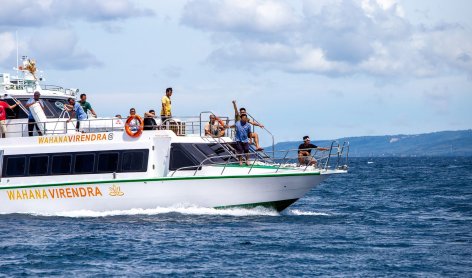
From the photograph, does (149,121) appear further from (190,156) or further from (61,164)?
(61,164)

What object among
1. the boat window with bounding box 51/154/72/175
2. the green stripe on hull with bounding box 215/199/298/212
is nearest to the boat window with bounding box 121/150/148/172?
the boat window with bounding box 51/154/72/175

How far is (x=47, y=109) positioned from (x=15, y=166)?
8.42 ft

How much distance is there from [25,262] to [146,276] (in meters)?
3.30

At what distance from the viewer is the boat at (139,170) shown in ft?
81.4

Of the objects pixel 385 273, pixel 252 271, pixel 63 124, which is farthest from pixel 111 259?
pixel 63 124

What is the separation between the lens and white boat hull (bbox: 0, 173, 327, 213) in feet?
80.9

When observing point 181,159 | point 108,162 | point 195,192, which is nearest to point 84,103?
point 108,162

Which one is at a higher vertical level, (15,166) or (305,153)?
(305,153)

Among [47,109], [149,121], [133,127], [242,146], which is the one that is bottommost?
[242,146]

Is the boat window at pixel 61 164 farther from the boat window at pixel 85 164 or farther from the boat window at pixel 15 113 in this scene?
the boat window at pixel 15 113

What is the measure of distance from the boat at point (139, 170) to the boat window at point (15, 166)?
0.10 ft

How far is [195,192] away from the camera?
24.8 m

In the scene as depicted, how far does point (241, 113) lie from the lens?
25.8 metres

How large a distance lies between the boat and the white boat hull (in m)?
0.03
